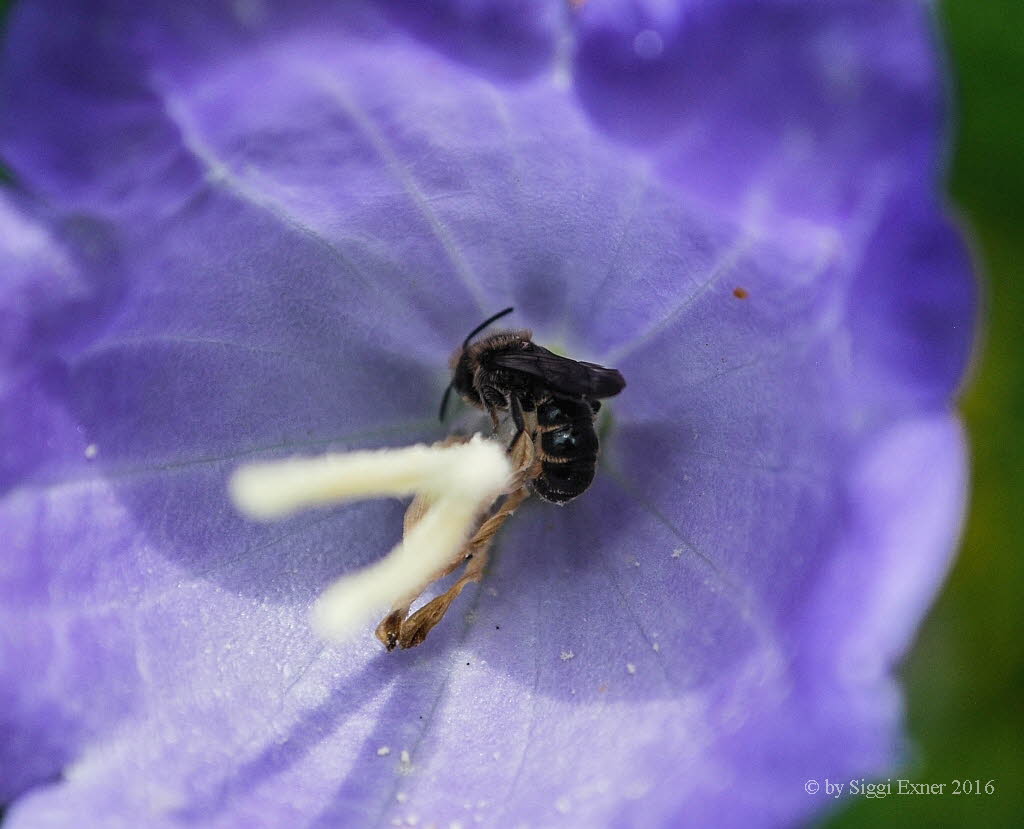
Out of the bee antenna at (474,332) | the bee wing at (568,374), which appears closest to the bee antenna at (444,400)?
→ the bee antenna at (474,332)

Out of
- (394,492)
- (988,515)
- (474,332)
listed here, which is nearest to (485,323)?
(474,332)

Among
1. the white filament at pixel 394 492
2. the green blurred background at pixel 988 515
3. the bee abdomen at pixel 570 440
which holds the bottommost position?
the green blurred background at pixel 988 515

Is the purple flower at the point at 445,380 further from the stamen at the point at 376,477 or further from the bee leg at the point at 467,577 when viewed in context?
the stamen at the point at 376,477

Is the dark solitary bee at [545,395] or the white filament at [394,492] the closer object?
the white filament at [394,492]

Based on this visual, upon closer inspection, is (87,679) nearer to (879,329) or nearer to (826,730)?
(826,730)

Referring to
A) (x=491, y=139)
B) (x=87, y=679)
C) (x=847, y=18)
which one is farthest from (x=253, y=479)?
(x=847, y=18)
